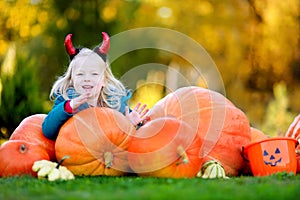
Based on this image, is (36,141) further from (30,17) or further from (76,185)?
(30,17)

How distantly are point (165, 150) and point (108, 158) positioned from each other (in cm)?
49

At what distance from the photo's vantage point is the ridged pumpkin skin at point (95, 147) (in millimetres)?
4242

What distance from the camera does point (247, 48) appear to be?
1491 centimetres

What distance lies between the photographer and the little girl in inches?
185

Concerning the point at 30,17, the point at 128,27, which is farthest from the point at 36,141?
the point at 30,17

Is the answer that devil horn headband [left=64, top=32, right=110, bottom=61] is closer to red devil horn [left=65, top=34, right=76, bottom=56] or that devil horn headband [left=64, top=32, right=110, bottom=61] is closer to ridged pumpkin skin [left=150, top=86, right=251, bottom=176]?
red devil horn [left=65, top=34, right=76, bottom=56]

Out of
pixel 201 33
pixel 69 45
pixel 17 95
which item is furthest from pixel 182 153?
pixel 201 33

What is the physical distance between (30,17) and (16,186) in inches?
429

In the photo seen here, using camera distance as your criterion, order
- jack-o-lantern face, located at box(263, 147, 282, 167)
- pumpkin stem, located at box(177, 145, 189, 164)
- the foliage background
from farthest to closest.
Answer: the foliage background
jack-o-lantern face, located at box(263, 147, 282, 167)
pumpkin stem, located at box(177, 145, 189, 164)

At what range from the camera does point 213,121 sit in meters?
4.84

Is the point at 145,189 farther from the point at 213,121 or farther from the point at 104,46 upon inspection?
the point at 104,46

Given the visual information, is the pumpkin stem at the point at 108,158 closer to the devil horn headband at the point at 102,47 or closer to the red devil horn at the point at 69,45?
the devil horn headband at the point at 102,47

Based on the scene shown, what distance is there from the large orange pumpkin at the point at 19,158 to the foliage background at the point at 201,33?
637 cm

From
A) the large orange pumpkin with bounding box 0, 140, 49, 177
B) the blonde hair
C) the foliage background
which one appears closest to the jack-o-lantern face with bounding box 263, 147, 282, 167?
the blonde hair
